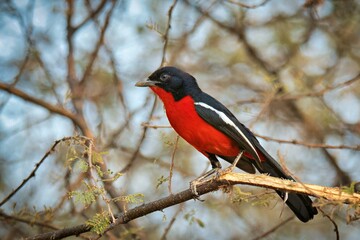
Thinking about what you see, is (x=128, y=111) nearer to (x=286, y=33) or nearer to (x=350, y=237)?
(x=286, y=33)

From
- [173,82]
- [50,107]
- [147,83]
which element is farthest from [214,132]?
[50,107]

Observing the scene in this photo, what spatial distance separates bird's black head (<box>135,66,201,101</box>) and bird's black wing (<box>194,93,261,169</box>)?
8.4 inches

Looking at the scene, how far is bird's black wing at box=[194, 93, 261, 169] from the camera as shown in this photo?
4.25m

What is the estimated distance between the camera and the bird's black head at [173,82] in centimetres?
462

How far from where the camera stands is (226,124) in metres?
4.32

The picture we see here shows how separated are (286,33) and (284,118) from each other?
1.13m

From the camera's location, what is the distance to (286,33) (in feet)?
24.0

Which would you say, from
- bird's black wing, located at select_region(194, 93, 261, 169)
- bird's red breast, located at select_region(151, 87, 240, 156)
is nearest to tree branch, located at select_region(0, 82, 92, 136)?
bird's red breast, located at select_region(151, 87, 240, 156)

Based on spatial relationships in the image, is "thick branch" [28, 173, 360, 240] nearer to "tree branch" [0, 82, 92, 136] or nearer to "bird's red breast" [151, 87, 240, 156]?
"bird's red breast" [151, 87, 240, 156]

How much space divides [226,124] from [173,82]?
25.2 inches

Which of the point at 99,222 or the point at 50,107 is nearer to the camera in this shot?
the point at 99,222

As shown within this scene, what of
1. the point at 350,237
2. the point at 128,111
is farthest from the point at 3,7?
the point at 350,237

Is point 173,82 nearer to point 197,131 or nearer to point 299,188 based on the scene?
point 197,131

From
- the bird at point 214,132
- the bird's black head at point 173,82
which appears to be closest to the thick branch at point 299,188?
the bird at point 214,132
